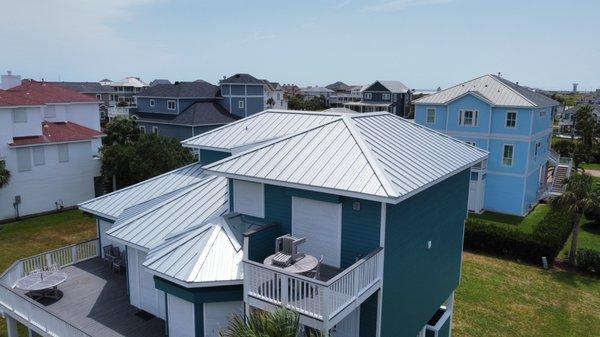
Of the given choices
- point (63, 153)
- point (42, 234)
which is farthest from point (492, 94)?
point (42, 234)

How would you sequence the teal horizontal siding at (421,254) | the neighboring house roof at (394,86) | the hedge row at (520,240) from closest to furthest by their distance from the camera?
the teal horizontal siding at (421,254) → the hedge row at (520,240) → the neighboring house roof at (394,86)

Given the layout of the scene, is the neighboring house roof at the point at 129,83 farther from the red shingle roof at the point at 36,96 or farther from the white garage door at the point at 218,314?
the white garage door at the point at 218,314

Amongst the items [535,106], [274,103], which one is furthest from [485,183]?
[274,103]

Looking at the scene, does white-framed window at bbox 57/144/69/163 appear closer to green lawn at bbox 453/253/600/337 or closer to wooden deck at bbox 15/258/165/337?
wooden deck at bbox 15/258/165/337

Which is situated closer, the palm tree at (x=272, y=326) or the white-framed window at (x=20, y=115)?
the palm tree at (x=272, y=326)

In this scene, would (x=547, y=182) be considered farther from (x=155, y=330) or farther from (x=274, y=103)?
(x=274, y=103)

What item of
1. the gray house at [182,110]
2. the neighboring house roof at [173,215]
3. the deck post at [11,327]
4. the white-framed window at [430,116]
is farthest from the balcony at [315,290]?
the gray house at [182,110]

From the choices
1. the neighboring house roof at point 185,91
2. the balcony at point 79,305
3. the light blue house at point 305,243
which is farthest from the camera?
the neighboring house roof at point 185,91
